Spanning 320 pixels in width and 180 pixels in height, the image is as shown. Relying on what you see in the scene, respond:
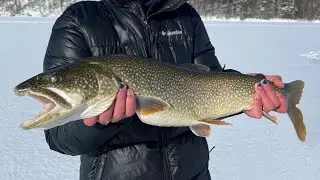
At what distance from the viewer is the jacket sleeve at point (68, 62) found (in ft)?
6.14

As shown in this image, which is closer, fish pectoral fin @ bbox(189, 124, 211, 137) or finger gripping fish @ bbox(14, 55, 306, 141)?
finger gripping fish @ bbox(14, 55, 306, 141)

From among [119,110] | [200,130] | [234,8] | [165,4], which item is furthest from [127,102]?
[234,8]

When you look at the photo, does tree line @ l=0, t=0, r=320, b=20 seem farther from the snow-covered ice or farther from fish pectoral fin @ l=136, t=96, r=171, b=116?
fish pectoral fin @ l=136, t=96, r=171, b=116

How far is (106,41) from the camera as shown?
6.60ft

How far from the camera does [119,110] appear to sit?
1798mm

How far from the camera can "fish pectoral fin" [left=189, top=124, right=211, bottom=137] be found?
6.91 ft

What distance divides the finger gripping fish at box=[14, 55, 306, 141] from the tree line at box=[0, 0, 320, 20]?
33779mm

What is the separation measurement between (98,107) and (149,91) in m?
0.28

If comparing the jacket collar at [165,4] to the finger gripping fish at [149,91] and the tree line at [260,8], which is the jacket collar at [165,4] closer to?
the finger gripping fish at [149,91]

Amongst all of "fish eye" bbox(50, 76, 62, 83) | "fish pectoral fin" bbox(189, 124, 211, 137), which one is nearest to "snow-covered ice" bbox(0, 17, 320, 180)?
"fish pectoral fin" bbox(189, 124, 211, 137)

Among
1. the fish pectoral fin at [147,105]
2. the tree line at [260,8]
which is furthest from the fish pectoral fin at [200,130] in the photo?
the tree line at [260,8]

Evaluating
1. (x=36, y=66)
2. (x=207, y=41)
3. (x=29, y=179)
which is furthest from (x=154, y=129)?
(x=36, y=66)

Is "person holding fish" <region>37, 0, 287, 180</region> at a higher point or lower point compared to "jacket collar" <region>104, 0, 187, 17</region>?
lower

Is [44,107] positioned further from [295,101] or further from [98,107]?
[295,101]
